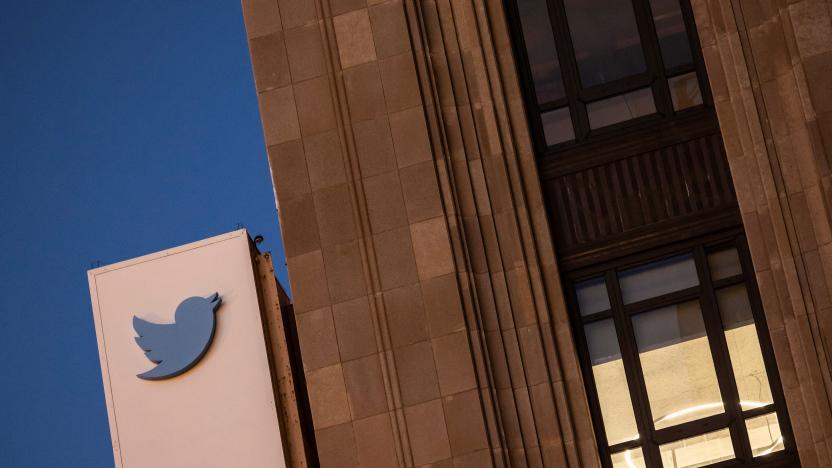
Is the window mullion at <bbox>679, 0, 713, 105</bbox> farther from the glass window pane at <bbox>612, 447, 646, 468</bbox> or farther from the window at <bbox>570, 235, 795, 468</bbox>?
the glass window pane at <bbox>612, 447, 646, 468</bbox>

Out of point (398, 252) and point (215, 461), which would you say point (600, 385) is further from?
point (215, 461)

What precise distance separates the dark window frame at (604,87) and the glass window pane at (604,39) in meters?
0.09

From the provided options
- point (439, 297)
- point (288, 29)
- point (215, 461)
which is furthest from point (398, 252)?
point (215, 461)

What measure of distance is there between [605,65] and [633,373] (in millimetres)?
4231

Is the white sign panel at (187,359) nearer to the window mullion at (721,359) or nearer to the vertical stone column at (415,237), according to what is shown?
the vertical stone column at (415,237)

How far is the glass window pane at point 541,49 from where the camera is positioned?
59.9 feet

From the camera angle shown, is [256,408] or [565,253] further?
[256,408]

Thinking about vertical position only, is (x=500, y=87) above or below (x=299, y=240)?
above

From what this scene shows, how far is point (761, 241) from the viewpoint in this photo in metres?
16.8

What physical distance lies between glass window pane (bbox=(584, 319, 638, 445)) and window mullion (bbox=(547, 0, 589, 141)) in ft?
8.65

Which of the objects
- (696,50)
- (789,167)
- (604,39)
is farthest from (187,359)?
(789,167)

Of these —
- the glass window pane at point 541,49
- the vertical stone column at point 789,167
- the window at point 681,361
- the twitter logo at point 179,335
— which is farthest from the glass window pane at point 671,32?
the twitter logo at point 179,335

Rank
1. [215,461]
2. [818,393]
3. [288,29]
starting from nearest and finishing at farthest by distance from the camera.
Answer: [818,393] < [288,29] < [215,461]

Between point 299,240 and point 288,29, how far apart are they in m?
3.00
